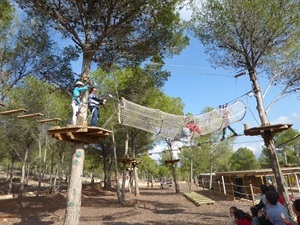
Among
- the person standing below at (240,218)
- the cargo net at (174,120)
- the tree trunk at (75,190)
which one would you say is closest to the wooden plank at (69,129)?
the tree trunk at (75,190)

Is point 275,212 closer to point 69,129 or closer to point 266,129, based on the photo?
point 266,129

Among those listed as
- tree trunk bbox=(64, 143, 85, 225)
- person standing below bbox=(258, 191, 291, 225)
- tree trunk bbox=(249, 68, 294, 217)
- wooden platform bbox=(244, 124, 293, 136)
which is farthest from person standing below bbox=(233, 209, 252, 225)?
tree trunk bbox=(249, 68, 294, 217)

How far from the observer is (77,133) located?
656 centimetres

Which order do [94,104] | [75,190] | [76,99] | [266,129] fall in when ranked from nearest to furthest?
[75,190]
[76,99]
[94,104]
[266,129]

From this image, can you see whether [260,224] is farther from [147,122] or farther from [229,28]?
[229,28]

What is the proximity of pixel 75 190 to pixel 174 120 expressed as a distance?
11.9 feet

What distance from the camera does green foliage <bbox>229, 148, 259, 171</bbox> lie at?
162 ft

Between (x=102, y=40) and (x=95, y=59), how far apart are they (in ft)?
4.51

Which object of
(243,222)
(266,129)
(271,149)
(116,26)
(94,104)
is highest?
(116,26)

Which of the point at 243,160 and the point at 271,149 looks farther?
the point at 243,160

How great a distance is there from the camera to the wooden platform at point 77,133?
6.27m

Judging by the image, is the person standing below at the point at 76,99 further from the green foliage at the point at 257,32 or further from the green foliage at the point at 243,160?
the green foliage at the point at 243,160

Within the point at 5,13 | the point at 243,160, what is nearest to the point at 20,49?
the point at 5,13

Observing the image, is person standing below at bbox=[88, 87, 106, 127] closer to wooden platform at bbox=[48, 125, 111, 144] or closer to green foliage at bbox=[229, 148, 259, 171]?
wooden platform at bbox=[48, 125, 111, 144]
